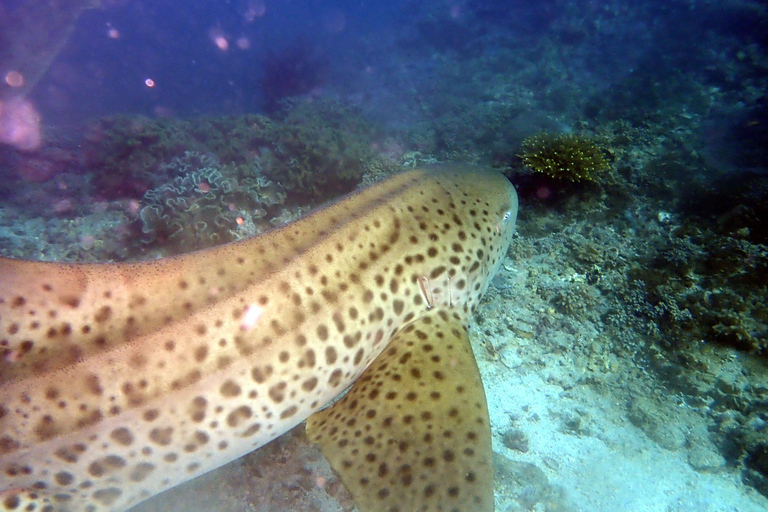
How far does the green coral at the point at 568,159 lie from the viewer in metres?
5.81

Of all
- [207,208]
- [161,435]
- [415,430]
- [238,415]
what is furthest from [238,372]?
[207,208]

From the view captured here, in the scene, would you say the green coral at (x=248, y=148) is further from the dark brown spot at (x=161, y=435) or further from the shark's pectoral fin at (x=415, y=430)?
the dark brown spot at (x=161, y=435)

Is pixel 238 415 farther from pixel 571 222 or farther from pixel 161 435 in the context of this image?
pixel 571 222

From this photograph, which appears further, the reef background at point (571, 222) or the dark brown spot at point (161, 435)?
the reef background at point (571, 222)

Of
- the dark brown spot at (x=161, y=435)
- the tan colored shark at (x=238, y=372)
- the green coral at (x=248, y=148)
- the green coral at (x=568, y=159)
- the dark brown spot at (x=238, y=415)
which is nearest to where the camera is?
the tan colored shark at (x=238, y=372)

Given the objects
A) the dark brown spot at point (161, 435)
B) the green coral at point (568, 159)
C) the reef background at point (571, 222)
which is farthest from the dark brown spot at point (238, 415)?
the green coral at point (568, 159)

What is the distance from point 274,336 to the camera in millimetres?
2514

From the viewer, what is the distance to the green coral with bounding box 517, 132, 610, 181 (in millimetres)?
5812

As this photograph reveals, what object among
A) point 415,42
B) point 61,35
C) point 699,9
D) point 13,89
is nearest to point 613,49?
point 699,9

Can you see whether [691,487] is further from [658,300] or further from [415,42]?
[415,42]

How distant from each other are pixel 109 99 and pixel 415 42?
97.7 feet

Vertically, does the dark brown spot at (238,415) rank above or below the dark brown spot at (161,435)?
below

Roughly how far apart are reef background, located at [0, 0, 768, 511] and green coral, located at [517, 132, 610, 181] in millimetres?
33

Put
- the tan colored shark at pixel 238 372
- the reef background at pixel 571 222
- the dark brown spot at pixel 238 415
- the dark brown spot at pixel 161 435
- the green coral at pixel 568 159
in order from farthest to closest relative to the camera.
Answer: the green coral at pixel 568 159
the reef background at pixel 571 222
the dark brown spot at pixel 238 415
the dark brown spot at pixel 161 435
the tan colored shark at pixel 238 372
